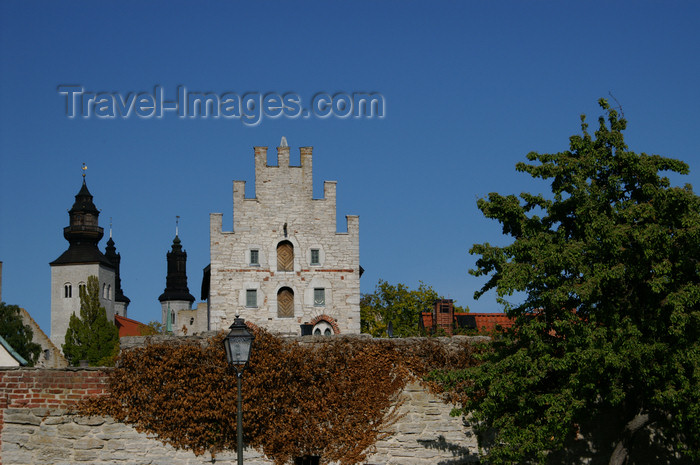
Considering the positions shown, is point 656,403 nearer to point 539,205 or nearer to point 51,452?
point 539,205

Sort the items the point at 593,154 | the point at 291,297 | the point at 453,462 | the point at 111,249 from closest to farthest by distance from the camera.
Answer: the point at 593,154 → the point at 453,462 → the point at 291,297 → the point at 111,249

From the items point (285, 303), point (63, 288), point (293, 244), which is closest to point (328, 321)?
point (285, 303)

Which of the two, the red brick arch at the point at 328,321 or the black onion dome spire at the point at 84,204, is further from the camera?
the black onion dome spire at the point at 84,204

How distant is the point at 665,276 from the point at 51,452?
497 inches

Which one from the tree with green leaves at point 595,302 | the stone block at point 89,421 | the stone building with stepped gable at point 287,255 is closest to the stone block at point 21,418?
the stone block at point 89,421

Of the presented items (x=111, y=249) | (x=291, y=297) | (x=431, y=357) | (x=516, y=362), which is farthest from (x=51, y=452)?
(x=111, y=249)

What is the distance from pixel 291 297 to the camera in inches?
1711

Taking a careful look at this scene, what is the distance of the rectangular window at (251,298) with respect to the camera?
42625 mm

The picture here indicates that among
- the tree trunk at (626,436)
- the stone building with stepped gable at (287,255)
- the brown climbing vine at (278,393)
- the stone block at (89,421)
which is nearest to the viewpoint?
the tree trunk at (626,436)

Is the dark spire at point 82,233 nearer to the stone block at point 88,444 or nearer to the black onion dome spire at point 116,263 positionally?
the black onion dome spire at point 116,263

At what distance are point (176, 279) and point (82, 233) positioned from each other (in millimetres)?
22223

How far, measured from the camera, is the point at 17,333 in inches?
2628

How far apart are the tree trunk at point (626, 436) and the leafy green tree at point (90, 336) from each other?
188ft

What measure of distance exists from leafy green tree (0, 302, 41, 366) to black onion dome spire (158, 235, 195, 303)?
41610mm
